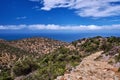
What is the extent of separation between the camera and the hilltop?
113 feet

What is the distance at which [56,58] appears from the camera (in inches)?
2019


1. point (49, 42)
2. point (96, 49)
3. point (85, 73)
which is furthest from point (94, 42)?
point (49, 42)

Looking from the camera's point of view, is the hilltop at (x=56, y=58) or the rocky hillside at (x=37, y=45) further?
the rocky hillside at (x=37, y=45)

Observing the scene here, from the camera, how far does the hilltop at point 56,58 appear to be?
3444 cm

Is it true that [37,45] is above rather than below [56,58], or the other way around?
below

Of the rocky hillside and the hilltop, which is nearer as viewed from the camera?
the hilltop

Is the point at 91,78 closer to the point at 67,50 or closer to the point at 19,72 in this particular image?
the point at 19,72

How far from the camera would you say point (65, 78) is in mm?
23141

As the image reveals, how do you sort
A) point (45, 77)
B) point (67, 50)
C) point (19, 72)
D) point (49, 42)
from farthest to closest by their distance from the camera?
point (49, 42) → point (67, 50) → point (19, 72) → point (45, 77)

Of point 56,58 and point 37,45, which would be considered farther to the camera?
point 37,45

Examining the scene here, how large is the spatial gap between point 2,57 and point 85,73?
63757 mm

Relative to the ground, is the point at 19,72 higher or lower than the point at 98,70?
lower

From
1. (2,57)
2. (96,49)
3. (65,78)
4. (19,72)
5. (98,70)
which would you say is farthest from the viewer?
(2,57)

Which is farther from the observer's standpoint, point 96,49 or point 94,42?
point 94,42
